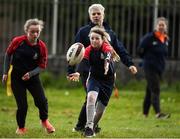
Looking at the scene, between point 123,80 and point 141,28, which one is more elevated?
point 141,28

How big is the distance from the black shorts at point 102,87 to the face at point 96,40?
0.52 metres

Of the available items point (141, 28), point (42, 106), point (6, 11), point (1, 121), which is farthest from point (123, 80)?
point (42, 106)

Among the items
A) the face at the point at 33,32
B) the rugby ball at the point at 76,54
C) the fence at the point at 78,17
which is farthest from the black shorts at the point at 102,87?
the fence at the point at 78,17

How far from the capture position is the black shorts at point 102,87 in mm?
11539

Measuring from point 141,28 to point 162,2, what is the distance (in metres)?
0.93

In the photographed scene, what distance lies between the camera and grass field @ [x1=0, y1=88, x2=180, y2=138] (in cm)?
1214

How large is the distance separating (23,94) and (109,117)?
4.25 metres

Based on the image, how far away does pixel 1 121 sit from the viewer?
1438 cm

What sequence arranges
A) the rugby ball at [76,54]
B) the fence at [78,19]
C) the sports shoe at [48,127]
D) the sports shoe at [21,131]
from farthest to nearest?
the fence at [78,19] → the sports shoe at [48,127] → the sports shoe at [21,131] → the rugby ball at [76,54]

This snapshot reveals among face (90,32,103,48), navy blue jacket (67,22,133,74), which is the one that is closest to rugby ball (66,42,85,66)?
face (90,32,103,48)

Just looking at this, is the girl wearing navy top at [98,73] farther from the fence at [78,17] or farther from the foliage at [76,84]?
the fence at [78,17]

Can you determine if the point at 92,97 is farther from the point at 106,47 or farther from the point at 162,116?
the point at 162,116

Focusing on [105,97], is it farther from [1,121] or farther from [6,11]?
[6,11]

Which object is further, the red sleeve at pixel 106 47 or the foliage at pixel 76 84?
the foliage at pixel 76 84
